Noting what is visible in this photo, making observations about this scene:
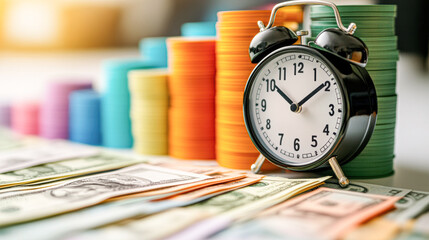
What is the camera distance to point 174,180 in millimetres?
1266

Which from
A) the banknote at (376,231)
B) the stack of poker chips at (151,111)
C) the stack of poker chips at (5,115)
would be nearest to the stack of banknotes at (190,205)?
the banknote at (376,231)

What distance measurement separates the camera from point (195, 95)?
1.58 meters

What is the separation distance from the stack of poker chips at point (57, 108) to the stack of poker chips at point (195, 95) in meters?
0.55

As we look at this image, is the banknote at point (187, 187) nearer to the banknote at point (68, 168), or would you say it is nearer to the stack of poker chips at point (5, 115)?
the banknote at point (68, 168)

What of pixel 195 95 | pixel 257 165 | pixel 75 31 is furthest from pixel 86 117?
pixel 75 31

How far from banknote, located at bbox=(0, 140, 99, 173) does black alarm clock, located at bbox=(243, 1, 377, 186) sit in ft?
2.07

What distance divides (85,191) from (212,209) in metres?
0.32

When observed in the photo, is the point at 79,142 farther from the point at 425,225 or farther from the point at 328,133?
the point at 425,225

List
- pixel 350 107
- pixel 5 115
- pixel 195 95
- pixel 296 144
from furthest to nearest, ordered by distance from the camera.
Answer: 1. pixel 5 115
2. pixel 195 95
3. pixel 296 144
4. pixel 350 107

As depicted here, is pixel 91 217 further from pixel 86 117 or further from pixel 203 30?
pixel 203 30

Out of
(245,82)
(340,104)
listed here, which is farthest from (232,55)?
(340,104)

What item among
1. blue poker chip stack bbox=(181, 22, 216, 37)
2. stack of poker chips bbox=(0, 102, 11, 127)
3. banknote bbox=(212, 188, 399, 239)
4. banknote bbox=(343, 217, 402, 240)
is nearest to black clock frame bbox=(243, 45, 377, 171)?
banknote bbox=(212, 188, 399, 239)

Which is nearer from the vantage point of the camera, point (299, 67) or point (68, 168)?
point (299, 67)

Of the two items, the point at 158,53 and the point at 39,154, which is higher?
the point at 158,53
